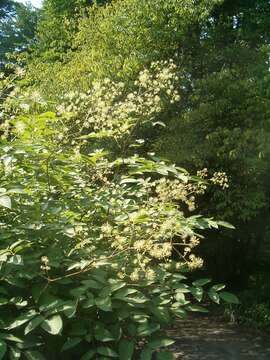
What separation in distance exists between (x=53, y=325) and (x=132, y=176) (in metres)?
2.10

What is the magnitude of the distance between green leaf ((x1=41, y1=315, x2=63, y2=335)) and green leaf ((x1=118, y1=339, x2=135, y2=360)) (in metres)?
0.30

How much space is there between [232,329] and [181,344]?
134cm

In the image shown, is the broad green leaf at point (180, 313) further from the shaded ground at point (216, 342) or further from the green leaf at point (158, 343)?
the shaded ground at point (216, 342)

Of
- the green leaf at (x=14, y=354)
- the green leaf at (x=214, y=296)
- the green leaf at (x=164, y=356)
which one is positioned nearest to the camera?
the green leaf at (x=14, y=354)

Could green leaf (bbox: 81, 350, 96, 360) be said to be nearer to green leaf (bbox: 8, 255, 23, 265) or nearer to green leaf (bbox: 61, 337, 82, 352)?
green leaf (bbox: 61, 337, 82, 352)

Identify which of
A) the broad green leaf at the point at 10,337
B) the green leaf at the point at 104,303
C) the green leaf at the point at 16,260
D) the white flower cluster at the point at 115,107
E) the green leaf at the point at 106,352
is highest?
the white flower cluster at the point at 115,107

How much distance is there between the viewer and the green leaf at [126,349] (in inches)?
77.5

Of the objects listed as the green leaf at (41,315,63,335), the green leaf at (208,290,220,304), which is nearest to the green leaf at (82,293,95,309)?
the green leaf at (41,315,63,335)

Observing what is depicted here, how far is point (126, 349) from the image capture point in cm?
200

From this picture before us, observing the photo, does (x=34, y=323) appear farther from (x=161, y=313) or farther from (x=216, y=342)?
(x=216, y=342)

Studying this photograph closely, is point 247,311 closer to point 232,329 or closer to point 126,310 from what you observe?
point 232,329

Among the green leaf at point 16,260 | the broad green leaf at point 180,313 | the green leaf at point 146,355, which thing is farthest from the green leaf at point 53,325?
the broad green leaf at point 180,313

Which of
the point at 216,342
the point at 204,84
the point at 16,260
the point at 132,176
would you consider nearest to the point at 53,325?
the point at 16,260

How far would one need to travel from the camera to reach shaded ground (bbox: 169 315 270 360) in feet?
19.1
